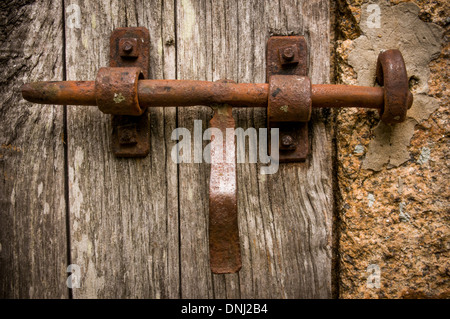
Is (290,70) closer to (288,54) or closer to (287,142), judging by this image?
(288,54)

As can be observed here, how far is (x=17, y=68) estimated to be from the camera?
30.0 inches

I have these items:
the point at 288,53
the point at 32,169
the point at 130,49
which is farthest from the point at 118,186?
the point at 288,53

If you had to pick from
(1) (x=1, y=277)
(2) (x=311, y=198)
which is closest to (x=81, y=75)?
(1) (x=1, y=277)

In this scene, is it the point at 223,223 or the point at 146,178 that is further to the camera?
the point at 146,178

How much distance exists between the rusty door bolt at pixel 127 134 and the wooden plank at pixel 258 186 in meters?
0.12

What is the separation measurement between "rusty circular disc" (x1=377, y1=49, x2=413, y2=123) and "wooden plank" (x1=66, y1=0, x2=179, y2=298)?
0.50 meters

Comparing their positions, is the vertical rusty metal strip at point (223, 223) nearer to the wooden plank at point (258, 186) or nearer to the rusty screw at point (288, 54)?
the wooden plank at point (258, 186)

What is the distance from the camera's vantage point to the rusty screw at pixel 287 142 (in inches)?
28.3

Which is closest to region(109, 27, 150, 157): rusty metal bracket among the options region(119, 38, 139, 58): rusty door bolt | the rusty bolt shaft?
region(119, 38, 139, 58): rusty door bolt

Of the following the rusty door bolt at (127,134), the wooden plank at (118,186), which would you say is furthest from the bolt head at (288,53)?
the rusty door bolt at (127,134)

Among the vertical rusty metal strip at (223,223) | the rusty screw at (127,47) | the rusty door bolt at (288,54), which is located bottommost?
the vertical rusty metal strip at (223,223)

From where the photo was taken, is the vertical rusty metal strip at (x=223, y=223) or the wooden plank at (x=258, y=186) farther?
the wooden plank at (x=258, y=186)

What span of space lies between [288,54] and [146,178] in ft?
1.59

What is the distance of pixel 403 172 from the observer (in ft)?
2.22
